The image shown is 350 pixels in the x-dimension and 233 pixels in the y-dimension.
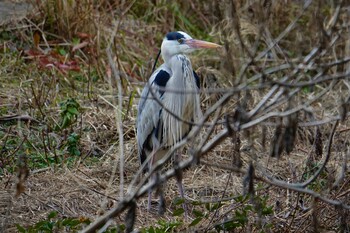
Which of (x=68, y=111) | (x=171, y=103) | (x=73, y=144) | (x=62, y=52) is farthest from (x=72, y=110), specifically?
(x=62, y=52)

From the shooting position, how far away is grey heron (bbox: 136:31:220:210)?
18.8ft

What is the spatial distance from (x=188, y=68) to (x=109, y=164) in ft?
3.19

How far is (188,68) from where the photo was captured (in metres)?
5.79

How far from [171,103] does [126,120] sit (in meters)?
1.05

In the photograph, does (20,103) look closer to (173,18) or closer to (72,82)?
(72,82)

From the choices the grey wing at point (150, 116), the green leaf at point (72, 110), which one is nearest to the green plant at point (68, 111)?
the green leaf at point (72, 110)

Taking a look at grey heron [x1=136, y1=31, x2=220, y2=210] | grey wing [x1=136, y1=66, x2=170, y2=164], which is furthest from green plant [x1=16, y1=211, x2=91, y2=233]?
grey wing [x1=136, y1=66, x2=170, y2=164]

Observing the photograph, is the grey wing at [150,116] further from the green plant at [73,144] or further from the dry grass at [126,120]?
the green plant at [73,144]

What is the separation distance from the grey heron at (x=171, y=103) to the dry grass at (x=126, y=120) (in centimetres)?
22

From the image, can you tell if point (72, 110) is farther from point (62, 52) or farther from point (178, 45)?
point (62, 52)

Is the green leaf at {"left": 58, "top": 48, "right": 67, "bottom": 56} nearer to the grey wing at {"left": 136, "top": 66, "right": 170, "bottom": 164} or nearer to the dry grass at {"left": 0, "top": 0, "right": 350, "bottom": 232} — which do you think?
the dry grass at {"left": 0, "top": 0, "right": 350, "bottom": 232}

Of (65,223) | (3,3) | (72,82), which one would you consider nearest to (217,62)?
(72,82)

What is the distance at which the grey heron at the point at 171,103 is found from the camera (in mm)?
5738

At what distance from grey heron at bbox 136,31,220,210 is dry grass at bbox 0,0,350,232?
0.73ft
